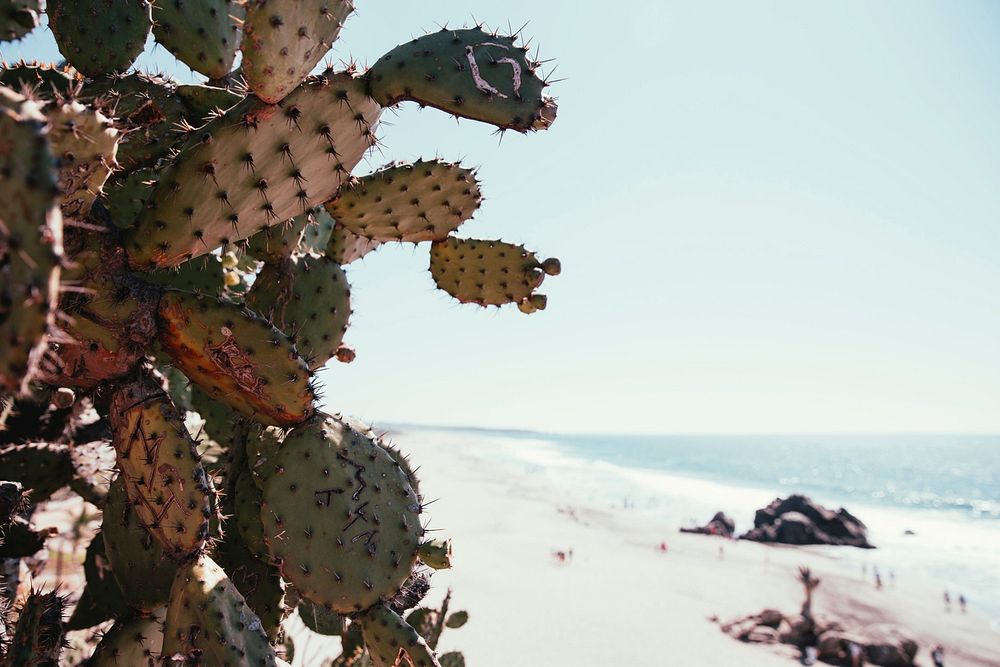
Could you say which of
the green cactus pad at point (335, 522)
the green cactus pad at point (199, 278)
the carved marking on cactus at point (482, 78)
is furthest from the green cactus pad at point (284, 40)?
the green cactus pad at point (199, 278)

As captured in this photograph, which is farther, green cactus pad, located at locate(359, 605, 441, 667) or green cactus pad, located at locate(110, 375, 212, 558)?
green cactus pad, located at locate(359, 605, 441, 667)

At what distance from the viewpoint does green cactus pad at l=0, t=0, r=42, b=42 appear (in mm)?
1611

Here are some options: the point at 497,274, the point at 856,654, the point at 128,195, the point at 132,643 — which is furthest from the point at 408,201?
the point at 856,654

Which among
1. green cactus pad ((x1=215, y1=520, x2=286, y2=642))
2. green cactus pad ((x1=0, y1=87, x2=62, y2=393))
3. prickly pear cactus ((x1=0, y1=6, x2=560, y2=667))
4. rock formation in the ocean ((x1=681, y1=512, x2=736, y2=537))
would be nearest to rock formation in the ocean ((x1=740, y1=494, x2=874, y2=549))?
rock formation in the ocean ((x1=681, y1=512, x2=736, y2=537))

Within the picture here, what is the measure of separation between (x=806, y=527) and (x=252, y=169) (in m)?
31.8

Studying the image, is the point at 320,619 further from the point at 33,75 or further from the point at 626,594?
the point at 626,594

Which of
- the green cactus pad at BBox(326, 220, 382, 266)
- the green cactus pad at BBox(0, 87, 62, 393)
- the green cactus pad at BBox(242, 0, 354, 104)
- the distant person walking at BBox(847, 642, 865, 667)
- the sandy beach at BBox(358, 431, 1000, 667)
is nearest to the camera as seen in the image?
the green cactus pad at BBox(0, 87, 62, 393)

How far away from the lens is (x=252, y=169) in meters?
1.61

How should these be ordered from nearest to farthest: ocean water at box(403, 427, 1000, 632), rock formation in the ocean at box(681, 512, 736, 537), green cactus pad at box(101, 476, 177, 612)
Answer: green cactus pad at box(101, 476, 177, 612) < ocean water at box(403, 427, 1000, 632) < rock formation in the ocean at box(681, 512, 736, 537)

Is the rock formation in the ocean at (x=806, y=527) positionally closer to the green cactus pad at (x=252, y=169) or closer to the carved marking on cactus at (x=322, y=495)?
the carved marking on cactus at (x=322, y=495)

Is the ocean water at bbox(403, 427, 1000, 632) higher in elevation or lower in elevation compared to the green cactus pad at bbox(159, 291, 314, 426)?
lower

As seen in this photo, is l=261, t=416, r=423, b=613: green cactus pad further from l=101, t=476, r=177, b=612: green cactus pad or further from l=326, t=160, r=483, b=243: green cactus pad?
l=326, t=160, r=483, b=243: green cactus pad

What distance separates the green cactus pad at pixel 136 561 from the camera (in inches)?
70.7

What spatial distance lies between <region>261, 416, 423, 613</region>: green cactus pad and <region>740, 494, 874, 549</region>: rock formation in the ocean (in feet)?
99.2
